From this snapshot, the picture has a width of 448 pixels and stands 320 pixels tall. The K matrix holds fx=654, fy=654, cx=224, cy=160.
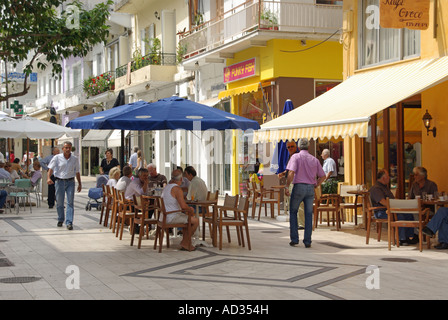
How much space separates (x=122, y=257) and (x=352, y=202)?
6.89m

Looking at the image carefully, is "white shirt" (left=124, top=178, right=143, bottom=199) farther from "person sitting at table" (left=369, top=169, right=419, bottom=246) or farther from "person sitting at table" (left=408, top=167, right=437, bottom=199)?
"person sitting at table" (left=408, top=167, right=437, bottom=199)

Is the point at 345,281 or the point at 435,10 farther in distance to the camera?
the point at 435,10

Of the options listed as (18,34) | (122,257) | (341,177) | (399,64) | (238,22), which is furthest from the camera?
(238,22)

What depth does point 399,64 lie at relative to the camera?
13.6 m

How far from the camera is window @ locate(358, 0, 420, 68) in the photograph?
531 inches

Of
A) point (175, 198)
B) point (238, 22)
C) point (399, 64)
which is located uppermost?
point (238, 22)

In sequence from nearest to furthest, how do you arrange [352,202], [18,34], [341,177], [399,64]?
1. [18,34]
2. [399,64]
3. [352,202]
4. [341,177]

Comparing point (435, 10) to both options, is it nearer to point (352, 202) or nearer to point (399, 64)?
point (399, 64)

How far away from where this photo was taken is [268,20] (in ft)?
62.2

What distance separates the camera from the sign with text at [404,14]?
11.9 metres

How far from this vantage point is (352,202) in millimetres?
15102

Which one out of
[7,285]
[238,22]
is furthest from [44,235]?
[238,22]

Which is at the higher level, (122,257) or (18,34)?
(18,34)

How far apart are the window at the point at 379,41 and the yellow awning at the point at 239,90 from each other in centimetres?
538
